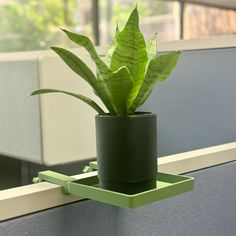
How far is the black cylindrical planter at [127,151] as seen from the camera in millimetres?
633

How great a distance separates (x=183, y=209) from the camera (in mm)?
859

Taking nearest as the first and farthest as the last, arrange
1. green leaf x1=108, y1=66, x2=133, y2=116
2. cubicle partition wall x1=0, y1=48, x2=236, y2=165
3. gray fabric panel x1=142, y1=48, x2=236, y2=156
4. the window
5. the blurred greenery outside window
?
green leaf x1=108, y1=66, x2=133, y2=116 < cubicle partition wall x1=0, y1=48, x2=236, y2=165 < gray fabric panel x1=142, y1=48, x2=236, y2=156 < the blurred greenery outside window < the window

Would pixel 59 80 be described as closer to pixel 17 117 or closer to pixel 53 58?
pixel 53 58

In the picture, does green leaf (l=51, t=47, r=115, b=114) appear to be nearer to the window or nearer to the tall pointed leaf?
the tall pointed leaf

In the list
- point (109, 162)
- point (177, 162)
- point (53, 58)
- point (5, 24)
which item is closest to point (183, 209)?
point (177, 162)

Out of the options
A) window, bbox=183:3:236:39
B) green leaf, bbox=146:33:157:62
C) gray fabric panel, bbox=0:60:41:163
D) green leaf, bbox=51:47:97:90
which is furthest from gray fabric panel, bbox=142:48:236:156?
window, bbox=183:3:236:39

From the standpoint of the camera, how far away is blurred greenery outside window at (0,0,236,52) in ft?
13.3

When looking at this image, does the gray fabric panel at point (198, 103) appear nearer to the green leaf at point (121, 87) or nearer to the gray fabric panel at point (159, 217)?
the gray fabric panel at point (159, 217)

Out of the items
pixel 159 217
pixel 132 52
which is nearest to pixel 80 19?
pixel 159 217

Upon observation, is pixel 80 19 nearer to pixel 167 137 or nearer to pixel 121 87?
pixel 167 137

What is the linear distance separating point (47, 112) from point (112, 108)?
35cm

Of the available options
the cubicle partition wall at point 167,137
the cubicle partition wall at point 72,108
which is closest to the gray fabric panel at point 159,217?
the cubicle partition wall at point 167,137

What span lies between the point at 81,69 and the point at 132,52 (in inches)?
2.8

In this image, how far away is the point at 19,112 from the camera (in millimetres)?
1042
